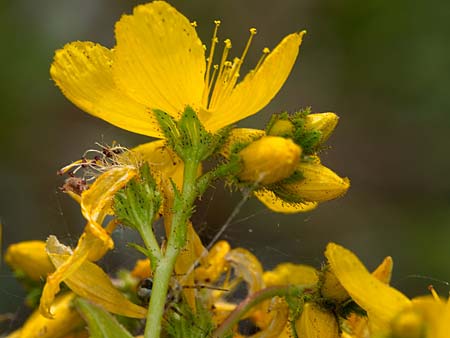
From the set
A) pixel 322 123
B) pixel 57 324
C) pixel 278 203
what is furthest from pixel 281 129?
pixel 57 324

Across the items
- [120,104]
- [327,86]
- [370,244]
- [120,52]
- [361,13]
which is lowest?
[370,244]

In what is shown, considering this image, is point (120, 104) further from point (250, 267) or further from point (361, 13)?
point (361, 13)

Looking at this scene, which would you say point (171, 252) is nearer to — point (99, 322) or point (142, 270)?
point (99, 322)

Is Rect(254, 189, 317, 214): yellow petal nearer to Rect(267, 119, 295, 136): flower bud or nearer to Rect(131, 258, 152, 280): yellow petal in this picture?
Rect(267, 119, 295, 136): flower bud

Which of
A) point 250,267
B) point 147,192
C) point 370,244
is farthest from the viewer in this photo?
point 370,244

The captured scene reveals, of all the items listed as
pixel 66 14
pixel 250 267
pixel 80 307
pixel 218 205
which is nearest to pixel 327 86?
pixel 218 205

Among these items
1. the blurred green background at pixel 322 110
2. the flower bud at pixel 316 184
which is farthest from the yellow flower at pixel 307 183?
the blurred green background at pixel 322 110
